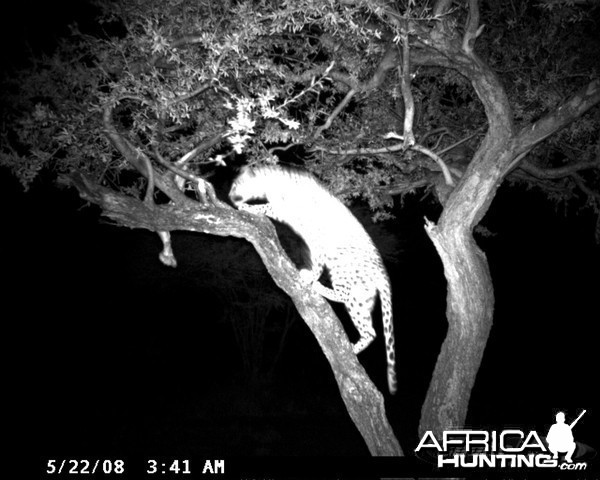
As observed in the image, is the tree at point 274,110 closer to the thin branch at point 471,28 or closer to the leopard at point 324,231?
the thin branch at point 471,28

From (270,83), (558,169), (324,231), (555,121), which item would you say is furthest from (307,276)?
(558,169)

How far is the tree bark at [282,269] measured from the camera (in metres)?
4.96

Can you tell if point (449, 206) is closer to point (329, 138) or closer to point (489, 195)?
point (489, 195)

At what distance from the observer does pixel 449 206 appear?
5.26 metres

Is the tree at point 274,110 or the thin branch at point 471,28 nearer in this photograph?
the tree at point 274,110

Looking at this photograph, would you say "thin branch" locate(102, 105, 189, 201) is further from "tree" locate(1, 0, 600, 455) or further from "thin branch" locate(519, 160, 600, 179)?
"thin branch" locate(519, 160, 600, 179)

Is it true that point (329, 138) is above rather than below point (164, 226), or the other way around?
above

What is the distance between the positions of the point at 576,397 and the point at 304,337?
8566 mm

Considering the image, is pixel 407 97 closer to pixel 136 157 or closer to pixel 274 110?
pixel 274 110

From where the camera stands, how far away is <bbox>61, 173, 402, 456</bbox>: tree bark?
496 centimetres

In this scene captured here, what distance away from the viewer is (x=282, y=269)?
5043 mm

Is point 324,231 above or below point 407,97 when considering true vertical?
below

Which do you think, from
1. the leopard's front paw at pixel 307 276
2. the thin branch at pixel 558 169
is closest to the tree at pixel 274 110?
the leopard's front paw at pixel 307 276

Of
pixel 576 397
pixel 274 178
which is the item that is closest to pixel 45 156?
pixel 274 178
